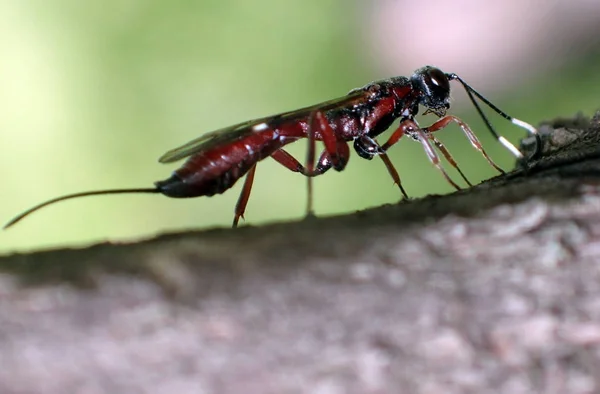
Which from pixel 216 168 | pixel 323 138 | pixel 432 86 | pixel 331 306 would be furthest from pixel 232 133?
pixel 331 306

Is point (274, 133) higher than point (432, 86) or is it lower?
lower

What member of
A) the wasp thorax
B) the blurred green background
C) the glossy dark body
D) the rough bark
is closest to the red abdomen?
the glossy dark body

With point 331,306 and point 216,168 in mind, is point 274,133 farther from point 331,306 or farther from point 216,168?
point 331,306

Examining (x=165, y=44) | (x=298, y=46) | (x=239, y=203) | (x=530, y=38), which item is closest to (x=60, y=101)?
(x=165, y=44)

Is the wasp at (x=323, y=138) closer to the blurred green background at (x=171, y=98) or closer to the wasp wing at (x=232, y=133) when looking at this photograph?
the wasp wing at (x=232, y=133)

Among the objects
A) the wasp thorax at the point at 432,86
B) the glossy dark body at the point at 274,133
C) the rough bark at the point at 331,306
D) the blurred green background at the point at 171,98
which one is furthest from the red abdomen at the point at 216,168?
the blurred green background at the point at 171,98

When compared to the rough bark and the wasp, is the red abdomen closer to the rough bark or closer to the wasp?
the wasp
